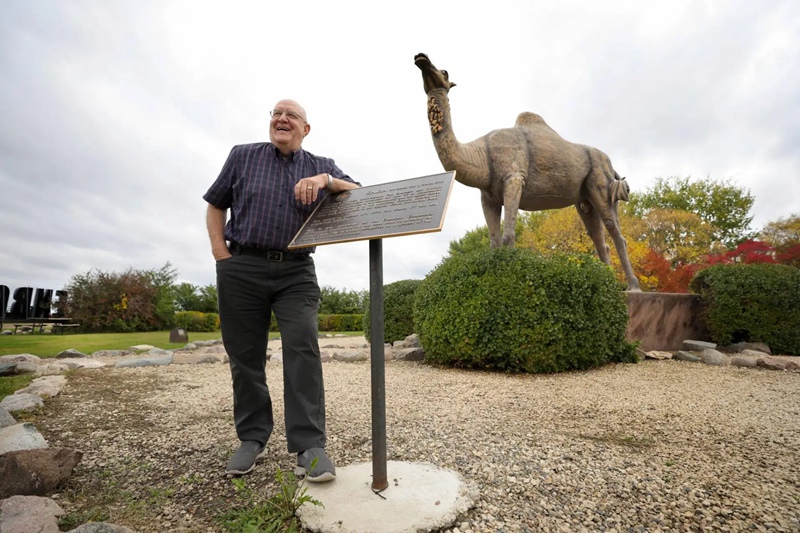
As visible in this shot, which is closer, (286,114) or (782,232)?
(286,114)

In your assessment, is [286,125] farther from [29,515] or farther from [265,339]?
[29,515]

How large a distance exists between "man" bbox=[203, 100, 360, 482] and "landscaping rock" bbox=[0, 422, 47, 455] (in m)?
1.28

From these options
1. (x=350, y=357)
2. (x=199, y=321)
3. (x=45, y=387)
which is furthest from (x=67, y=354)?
(x=199, y=321)

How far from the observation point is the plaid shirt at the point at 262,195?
2.59 metres

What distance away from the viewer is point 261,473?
2.66m

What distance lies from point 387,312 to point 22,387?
20.8 feet

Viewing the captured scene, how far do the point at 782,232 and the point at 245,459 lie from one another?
30.3m

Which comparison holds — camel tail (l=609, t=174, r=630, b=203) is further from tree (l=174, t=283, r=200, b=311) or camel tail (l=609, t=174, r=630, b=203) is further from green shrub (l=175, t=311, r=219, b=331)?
tree (l=174, t=283, r=200, b=311)

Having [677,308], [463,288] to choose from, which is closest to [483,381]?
[463,288]

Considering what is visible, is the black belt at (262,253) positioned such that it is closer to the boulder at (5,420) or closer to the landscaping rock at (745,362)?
the boulder at (5,420)

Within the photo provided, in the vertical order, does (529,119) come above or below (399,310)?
above

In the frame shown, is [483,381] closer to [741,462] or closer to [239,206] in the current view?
[741,462]

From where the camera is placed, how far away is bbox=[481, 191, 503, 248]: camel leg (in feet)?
25.7

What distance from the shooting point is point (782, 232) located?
23656 millimetres
